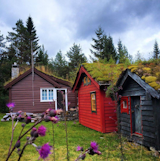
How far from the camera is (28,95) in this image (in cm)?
1452

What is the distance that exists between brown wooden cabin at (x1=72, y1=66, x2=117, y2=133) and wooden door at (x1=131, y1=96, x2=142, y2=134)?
110cm

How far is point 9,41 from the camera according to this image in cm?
3047

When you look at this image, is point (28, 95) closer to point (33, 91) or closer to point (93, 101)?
point (33, 91)

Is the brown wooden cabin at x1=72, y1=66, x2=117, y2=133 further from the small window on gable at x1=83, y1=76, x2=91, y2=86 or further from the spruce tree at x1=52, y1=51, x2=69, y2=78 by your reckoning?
the spruce tree at x1=52, y1=51, x2=69, y2=78

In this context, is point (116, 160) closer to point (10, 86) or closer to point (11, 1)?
point (11, 1)

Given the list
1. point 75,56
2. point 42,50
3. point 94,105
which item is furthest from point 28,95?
point 42,50

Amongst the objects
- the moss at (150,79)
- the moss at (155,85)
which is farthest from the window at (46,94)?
the moss at (155,85)

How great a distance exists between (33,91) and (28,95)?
607 millimetres

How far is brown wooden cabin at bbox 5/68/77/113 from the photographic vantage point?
14258 mm

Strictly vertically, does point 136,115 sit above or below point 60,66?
below

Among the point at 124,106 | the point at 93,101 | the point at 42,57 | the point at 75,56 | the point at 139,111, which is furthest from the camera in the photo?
the point at 75,56

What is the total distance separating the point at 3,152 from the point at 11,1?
6280 millimetres

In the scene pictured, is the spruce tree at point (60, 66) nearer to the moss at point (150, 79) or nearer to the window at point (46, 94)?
the window at point (46, 94)

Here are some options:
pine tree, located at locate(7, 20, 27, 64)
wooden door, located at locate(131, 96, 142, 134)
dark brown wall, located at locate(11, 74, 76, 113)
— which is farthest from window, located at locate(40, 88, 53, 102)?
pine tree, located at locate(7, 20, 27, 64)
